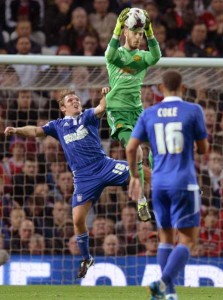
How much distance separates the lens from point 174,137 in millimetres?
10109

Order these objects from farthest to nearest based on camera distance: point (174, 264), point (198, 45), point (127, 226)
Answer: point (198, 45), point (127, 226), point (174, 264)

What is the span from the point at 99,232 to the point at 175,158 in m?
6.26

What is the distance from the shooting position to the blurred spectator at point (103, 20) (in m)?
18.6

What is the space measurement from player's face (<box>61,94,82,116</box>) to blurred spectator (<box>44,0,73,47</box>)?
544 centimetres

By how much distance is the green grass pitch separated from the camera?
12.8 m

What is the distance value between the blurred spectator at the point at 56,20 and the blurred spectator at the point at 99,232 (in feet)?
11.9

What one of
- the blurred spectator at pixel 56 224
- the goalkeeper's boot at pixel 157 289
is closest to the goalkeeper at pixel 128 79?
the goalkeeper's boot at pixel 157 289

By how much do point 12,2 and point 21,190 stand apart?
3846 millimetres

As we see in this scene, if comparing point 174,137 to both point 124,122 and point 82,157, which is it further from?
point 82,157

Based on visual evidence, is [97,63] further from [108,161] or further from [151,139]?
[151,139]

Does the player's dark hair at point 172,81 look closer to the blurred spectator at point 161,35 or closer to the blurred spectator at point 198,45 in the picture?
the blurred spectator at point 161,35

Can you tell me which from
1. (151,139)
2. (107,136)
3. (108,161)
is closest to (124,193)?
(107,136)

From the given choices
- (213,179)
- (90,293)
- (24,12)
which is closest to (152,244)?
(213,179)

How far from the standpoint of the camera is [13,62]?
14953mm
